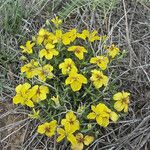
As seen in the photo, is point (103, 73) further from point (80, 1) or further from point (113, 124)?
point (80, 1)

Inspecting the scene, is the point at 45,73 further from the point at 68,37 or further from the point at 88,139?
the point at 88,139

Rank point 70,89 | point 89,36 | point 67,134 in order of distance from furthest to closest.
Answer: point 89,36
point 70,89
point 67,134

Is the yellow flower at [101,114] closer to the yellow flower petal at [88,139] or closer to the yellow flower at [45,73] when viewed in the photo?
the yellow flower petal at [88,139]

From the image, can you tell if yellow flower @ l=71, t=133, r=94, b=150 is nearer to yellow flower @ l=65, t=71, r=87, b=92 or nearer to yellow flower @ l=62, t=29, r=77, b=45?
yellow flower @ l=65, t=71, r=87, b=92

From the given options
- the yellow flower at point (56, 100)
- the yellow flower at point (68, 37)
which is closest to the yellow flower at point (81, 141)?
the yellow flower at point (56, 100)

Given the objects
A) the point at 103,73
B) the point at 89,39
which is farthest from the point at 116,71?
the point at 89,39

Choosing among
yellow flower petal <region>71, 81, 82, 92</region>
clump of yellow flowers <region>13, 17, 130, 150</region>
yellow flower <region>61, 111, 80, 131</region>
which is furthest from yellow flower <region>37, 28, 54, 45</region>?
yellow flower <region>61, 111, 80, 131</region>

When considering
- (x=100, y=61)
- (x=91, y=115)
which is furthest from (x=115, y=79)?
(x=91, y=115)
